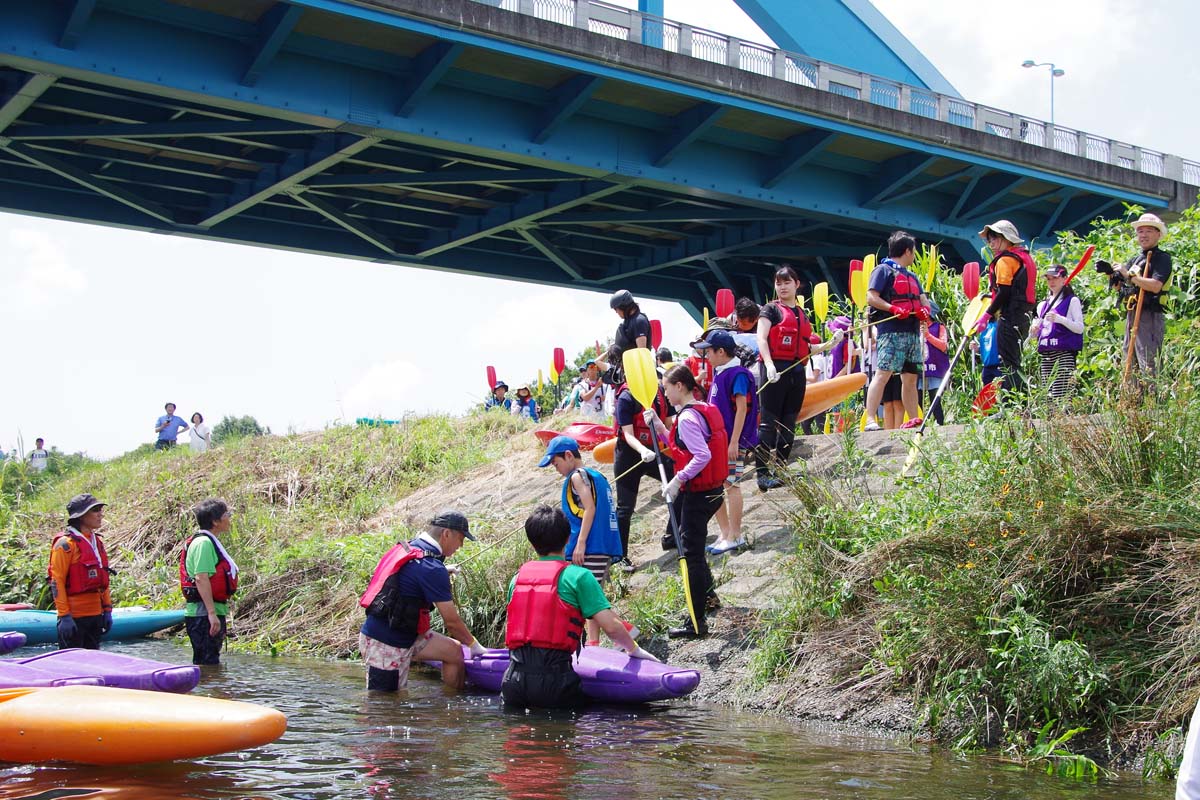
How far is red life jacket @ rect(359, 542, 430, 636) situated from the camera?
7430 millimetres

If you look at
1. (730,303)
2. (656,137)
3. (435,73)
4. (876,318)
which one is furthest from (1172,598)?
(656,137)

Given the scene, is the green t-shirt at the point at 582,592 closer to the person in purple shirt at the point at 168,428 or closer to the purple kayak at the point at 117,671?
the purple kayak at the point at 117,671

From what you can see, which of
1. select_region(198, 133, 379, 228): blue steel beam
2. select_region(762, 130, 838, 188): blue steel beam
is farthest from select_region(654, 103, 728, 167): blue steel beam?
select_region(198, 133, 379, 228): blue steel beam

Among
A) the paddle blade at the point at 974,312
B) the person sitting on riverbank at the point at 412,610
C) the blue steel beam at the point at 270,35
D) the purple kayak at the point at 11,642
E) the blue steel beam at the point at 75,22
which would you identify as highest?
the blue steel beam at the point at 270,35

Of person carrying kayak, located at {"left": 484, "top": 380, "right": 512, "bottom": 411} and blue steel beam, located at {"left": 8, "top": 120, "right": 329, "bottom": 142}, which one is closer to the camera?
blue steel beam, located at {"left": 8, "top": 120, "right": 329, "bottom": 142}

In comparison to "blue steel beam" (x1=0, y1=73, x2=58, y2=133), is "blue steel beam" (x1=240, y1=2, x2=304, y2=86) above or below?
above

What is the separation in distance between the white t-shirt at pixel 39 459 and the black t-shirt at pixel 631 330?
13.6 meters

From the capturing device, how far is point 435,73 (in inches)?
666

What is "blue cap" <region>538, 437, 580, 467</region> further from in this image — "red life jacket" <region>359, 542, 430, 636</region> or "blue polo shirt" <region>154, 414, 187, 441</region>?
"blue polo shirt" <region>154, 414, 187, 441</region>

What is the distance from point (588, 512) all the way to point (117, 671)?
3.05 meters

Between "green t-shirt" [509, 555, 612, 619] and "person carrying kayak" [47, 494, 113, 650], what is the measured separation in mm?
3853

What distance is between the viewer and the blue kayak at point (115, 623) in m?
10.8

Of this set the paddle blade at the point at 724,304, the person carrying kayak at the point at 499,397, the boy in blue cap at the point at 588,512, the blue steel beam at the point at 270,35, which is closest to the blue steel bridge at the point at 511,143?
the blue steel beam at the point at 270,35

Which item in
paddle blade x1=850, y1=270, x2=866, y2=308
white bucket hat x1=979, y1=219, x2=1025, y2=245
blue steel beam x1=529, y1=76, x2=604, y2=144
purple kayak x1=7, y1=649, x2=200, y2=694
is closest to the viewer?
purple kayak x1=7, y1=649, x2=200, y2=694
